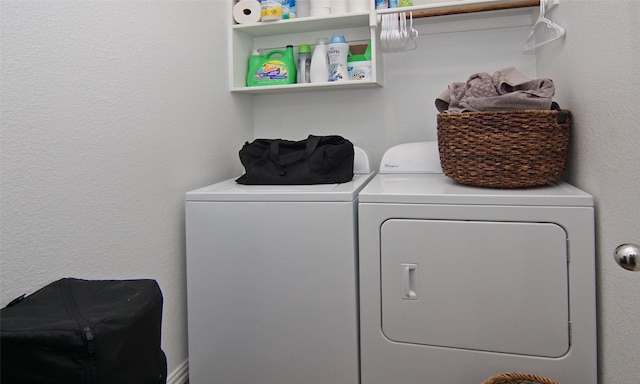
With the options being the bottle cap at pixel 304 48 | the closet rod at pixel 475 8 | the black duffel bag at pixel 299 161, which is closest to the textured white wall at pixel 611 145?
the closet rod at pixel 475 8

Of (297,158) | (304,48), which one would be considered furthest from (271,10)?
(297,158)

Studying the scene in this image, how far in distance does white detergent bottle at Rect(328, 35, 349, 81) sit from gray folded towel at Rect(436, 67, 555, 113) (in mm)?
614

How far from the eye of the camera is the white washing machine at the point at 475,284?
50.4 inches

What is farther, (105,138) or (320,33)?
(320,33)

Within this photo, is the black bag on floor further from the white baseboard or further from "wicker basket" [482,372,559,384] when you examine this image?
"wicker basket" [482,372,559,384]

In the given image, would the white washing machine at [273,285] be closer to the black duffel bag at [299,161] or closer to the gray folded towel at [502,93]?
the black duffel bag at [299,161]

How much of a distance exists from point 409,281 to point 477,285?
0.22 metres

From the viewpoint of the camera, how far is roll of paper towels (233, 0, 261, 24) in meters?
2.08

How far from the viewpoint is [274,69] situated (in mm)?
2137

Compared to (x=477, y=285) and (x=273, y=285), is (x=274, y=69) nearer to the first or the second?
(x=273, y=285)

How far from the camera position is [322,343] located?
4.91ft

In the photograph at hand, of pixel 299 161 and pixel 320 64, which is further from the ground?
pixel 320 64

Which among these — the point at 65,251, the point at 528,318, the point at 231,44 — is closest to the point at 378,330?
the point at 528,318

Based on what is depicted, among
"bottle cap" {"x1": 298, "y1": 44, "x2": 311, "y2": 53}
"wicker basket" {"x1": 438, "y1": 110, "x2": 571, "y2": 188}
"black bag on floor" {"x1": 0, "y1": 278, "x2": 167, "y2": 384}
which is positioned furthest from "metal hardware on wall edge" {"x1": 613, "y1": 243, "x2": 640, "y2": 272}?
"bottle cap" {"x1": 298, "y1": 44, "x2": 311, "y2": 53}
